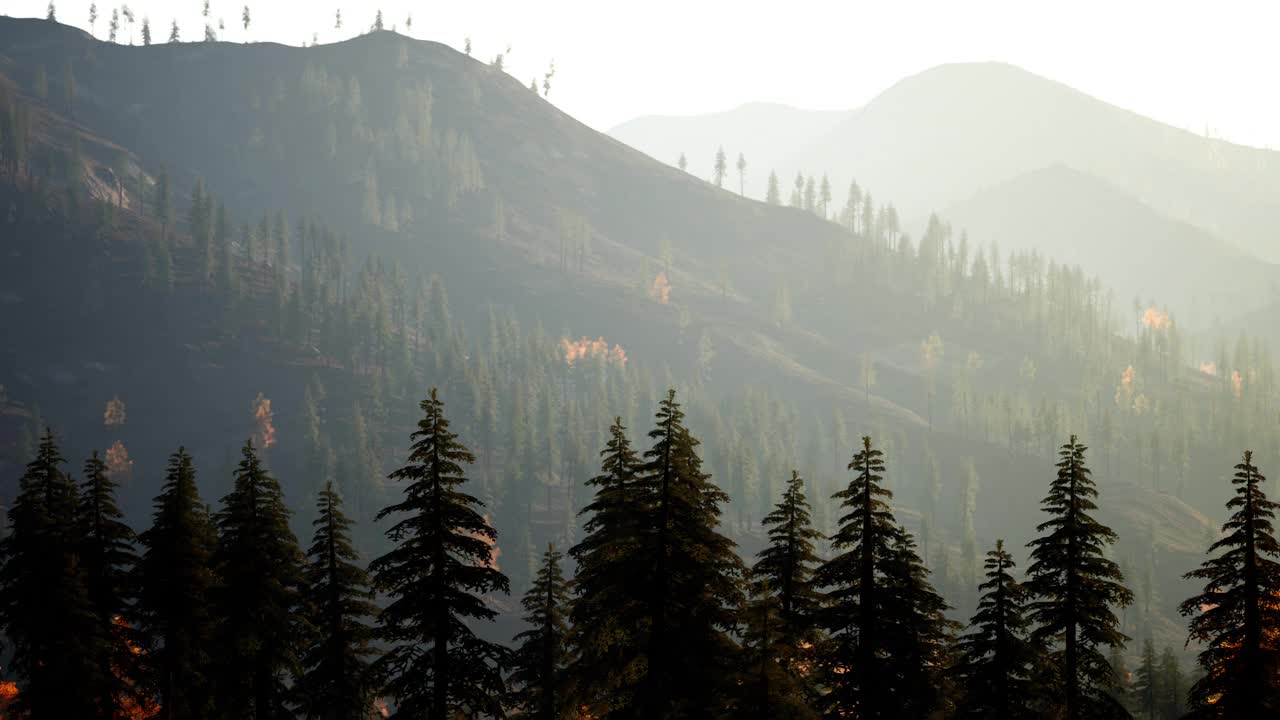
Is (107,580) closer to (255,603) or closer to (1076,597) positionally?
(255,603)

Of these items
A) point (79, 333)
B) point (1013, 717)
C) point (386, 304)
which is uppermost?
point (386, 304)

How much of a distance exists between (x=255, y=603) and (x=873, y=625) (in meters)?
20.0

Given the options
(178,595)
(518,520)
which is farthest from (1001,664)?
(518,520)

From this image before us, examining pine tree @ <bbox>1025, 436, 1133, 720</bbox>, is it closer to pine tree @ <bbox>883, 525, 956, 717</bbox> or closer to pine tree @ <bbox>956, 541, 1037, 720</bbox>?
pine tree @ <bbox>956, 541, 1037, 720</bbox>

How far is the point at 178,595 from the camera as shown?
29797mm

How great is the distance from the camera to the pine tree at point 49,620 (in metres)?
28.2

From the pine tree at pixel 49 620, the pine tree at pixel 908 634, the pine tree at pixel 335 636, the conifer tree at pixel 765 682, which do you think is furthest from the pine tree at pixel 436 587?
the pine tree at pixel 49 620

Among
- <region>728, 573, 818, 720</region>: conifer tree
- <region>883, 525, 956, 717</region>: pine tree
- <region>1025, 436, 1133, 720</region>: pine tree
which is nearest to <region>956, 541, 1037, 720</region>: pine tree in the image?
<region>1025, 436, 1133, 720</region>: pine tree

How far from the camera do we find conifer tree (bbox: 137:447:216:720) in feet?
97.5

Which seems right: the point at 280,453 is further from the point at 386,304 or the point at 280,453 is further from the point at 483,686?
the point at 483,686

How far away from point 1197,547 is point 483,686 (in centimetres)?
16608

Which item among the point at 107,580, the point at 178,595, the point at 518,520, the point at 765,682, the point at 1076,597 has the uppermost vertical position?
the point at 518,520

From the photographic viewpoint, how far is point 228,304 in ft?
552

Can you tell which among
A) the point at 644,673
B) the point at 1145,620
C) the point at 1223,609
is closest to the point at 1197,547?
the point at 1145,620
